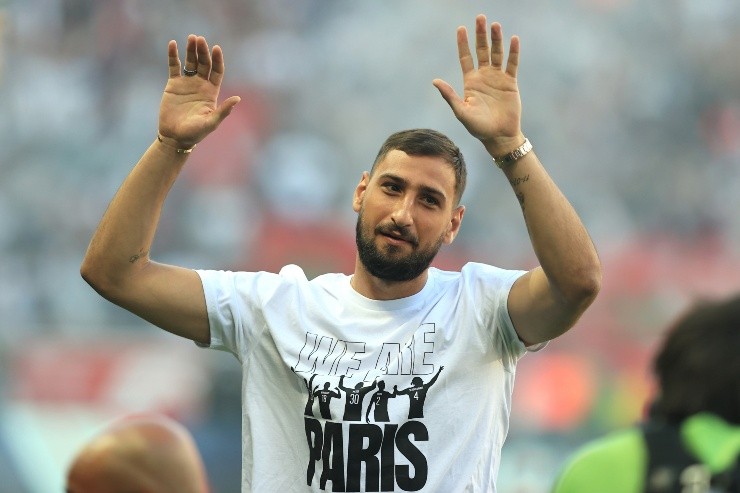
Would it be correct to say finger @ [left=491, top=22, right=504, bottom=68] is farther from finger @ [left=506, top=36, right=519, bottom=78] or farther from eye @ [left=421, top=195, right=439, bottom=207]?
eye @ [left=421, top=195, right=439, bottom=207]

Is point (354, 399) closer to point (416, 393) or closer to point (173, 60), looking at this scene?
point (416, 393)

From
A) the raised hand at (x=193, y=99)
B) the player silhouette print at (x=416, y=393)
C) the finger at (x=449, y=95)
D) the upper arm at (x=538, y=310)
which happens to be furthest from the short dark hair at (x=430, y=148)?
the player silhouette print at (x=416, y=393)

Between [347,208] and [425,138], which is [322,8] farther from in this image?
[425,138]

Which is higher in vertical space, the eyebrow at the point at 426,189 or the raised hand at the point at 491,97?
the raised hand at the point at 491,97

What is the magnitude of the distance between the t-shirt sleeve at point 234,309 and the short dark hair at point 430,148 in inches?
23.6

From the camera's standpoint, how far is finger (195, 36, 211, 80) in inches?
137

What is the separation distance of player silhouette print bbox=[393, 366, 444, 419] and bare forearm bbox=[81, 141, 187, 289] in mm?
891

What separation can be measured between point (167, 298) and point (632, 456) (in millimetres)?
1810

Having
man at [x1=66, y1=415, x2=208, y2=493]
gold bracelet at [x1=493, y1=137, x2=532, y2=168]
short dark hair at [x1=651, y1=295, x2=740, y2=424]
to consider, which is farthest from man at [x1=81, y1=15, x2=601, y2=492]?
short dark hair at [x1=651, y1=295, x2=740, y2=424]

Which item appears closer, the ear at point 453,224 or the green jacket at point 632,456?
the green jacket at point 632,456

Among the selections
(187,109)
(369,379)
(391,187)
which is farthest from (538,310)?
(187,109)

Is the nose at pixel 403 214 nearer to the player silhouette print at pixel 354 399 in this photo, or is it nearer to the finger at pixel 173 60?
the player silhouette print at pixel 354 399

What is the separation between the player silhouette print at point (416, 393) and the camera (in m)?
3.20

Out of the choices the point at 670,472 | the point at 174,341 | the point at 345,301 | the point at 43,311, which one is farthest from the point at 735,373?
the point at 43,311
